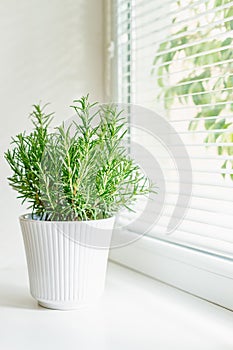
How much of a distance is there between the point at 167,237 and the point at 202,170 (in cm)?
19

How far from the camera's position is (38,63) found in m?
1.12

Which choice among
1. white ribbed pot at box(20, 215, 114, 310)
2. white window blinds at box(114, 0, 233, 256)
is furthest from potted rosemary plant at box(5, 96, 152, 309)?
white window blinds at box(114, 0, 233, 256)

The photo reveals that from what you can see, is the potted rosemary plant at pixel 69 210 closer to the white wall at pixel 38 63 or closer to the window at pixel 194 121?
the window at pixel 194 121

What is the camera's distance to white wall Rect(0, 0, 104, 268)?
3.54ft

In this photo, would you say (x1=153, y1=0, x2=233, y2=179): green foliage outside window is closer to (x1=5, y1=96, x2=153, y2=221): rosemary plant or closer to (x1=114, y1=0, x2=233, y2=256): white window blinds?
(x1=114, y1=0, x2=233, y2=256): white window blinds

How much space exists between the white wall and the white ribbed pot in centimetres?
30

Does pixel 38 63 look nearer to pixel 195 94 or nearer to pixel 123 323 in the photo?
pixel 195 94

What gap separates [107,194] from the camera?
0.81m

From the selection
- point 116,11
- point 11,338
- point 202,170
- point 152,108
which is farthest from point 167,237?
point 116,11

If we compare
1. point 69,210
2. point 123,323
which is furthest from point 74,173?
point 123,323

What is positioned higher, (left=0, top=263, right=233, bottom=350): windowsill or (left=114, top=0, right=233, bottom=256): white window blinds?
(left=114, top=0, right=233, bottom=256): white window blinds

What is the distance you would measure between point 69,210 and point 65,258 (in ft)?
0.27

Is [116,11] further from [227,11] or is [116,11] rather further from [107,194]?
[107,194]

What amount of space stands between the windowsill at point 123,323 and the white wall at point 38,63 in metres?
0.23
